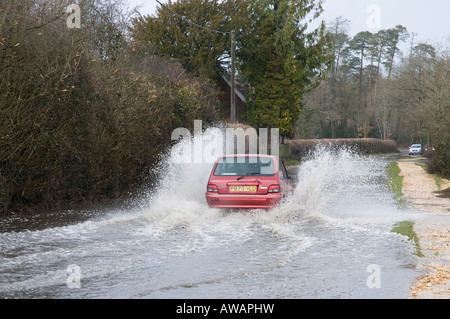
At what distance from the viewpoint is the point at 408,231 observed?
36.8 ft

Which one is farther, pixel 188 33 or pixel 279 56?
pixel 279 56

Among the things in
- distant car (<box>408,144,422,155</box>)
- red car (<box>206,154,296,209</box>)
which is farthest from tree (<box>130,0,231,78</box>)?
distant car (<box>408,144,422,155</box>)

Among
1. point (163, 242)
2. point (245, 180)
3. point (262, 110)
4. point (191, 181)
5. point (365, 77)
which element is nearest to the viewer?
point (163, 242)

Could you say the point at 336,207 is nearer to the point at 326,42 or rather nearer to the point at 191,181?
the point at 191,181

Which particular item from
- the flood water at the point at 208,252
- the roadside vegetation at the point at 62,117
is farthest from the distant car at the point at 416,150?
the flood water at the point at 208,252

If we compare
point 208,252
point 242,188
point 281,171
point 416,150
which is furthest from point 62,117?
point 416,150

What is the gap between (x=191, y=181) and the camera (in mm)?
16750

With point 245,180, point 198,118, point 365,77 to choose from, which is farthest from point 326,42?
point 365,77

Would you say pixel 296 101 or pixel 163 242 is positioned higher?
pixel 296 101

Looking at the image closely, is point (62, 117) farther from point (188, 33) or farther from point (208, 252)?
point (188, 33)

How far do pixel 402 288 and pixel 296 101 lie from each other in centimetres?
4500

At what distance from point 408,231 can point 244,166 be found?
4.28 metres

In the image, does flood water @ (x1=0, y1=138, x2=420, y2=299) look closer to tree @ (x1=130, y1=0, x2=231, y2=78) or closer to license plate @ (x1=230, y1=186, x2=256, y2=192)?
license plate @ (x1=230, y1=186, x2=256, y2=192)

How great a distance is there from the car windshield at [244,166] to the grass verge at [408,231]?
10.1 feet
